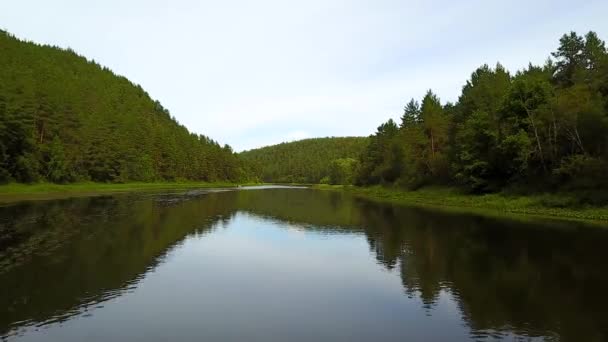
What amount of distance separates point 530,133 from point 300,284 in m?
53.2

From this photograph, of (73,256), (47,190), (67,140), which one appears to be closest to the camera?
(73,256)

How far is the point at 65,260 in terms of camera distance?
2381cm

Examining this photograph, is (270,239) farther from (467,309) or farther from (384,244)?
(467,309)

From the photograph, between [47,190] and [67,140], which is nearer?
[47,190]

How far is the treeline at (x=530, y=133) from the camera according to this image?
5133 cm

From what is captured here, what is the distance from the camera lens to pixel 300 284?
2069 cm

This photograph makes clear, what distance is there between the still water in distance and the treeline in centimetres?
1867

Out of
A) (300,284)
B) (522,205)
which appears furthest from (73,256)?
(522,205)

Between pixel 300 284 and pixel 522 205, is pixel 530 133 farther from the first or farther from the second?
pixel 300 284

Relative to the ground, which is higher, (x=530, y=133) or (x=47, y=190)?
(x=530, y=133)

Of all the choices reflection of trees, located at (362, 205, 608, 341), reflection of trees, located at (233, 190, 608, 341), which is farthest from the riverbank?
reflection of trees, located at (362, 205, 608, 341)

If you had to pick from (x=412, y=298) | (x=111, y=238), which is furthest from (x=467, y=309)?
(x=111, y=238)

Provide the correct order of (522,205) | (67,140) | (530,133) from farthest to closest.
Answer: (67,140) < (530,133) < (522,205)

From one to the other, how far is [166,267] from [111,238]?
10602 mm
